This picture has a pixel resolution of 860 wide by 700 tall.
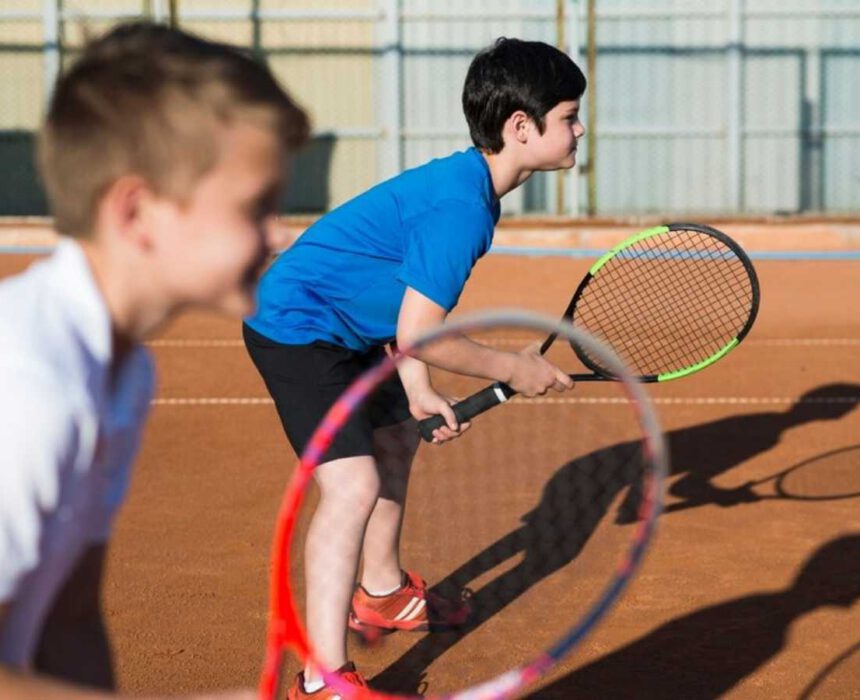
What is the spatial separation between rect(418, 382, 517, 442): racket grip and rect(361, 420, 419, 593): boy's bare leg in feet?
0.49

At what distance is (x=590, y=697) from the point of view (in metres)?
4.15

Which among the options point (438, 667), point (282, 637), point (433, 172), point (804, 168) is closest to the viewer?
point (282, 637)

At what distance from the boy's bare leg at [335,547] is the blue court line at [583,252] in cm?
1010

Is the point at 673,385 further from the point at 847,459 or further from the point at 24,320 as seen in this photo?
the point at 24,320

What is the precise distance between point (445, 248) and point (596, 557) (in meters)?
0.95

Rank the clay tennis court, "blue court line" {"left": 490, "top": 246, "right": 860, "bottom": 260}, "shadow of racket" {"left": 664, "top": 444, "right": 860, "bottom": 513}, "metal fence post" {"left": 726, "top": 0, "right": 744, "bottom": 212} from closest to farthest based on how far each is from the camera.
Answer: the clay tennis court < "shadow of racket" {"left": 664, "top": 444, "right": 860, "bottom": 513} < "blue court line" {"left": 490, "top": 246, "right": 860, "bottom": 260} < "metal fence post" {"left": 726, "top": 0, "right": 744, "bottom": 212}

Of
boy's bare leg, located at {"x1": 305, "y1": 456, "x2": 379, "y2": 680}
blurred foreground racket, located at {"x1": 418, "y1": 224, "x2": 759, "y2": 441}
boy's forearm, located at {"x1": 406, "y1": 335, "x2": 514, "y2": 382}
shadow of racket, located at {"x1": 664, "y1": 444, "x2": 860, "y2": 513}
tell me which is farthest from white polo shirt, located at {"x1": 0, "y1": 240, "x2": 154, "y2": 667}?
shadow of racket, located at {"x1": 664, "y1": 444, "x2": 860, "y2": 513}

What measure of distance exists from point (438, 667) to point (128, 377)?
252 cm

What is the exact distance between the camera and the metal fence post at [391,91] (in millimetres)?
16547

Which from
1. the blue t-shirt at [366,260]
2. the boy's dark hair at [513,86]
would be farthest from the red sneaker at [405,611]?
the boy's dark hair at [513,86]

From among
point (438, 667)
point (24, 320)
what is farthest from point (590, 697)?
point (24, 320)

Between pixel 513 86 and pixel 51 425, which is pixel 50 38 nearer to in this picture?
pixel 513 86

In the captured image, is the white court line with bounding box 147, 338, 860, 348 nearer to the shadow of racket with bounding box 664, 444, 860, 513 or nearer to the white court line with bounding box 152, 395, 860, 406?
the white court line with bounding box 152, 395, 860, 406

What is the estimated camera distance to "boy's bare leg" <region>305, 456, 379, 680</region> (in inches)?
147
